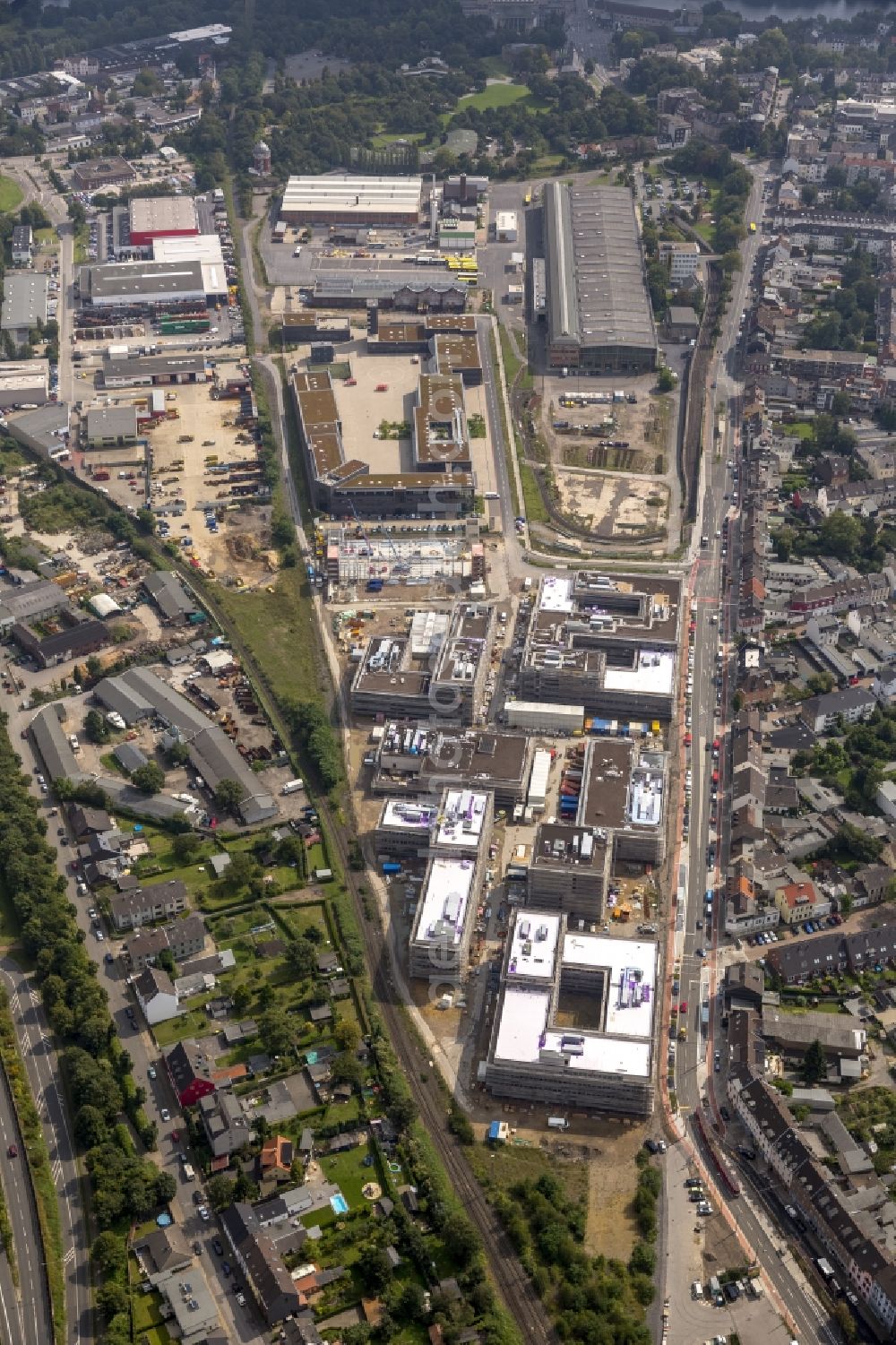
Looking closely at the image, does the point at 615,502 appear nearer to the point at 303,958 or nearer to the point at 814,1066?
the point at 303,958

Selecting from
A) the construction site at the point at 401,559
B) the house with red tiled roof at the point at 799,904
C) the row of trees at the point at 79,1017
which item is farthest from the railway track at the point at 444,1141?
the construction site at the point at 401,559

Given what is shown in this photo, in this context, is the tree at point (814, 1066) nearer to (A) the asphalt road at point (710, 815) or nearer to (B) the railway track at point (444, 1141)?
(A) the asphalt road at point (710, 815)

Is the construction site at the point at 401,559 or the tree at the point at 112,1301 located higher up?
the construction site at the point at 401,559

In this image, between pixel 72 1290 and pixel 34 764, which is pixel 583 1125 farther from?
pixel 34 764

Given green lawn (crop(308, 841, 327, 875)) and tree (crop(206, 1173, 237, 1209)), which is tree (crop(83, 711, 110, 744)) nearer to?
green lawn (crop(308, 841, 327, 875))

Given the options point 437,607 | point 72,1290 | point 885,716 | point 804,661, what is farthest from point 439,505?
point 72,1290

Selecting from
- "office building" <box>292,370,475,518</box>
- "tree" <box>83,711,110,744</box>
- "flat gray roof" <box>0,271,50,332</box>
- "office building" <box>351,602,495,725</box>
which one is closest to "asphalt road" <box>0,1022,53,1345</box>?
"tree" <box>83,711,110,744</box>
